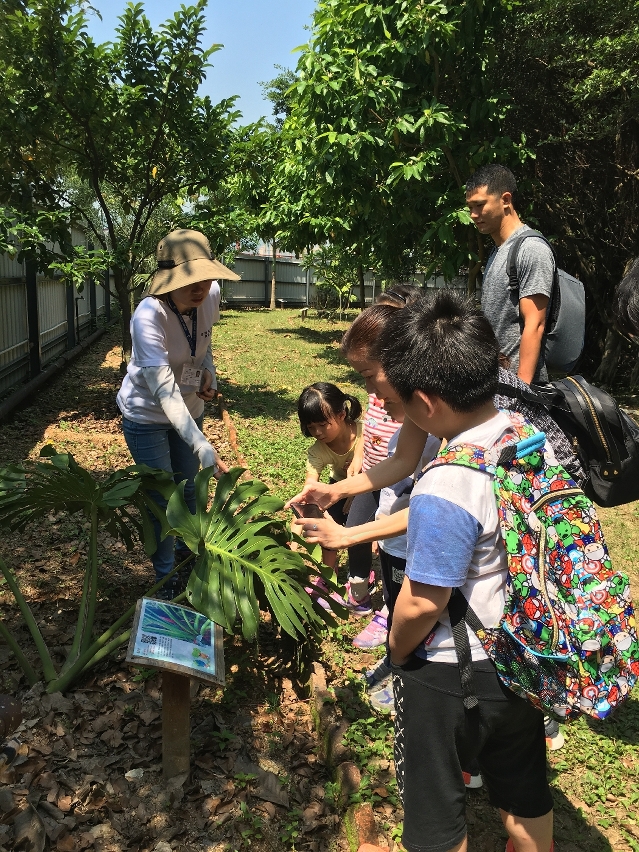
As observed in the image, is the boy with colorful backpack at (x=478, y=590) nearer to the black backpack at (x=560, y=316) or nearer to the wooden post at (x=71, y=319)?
the black backpack at (x=560, y=316)

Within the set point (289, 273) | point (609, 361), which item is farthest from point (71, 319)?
point (289, 273)

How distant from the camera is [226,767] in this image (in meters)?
2.53

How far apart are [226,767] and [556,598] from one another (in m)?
1.60

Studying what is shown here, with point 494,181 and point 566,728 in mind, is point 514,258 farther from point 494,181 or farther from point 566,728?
point 566,728

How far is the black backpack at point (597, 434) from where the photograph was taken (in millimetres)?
2010

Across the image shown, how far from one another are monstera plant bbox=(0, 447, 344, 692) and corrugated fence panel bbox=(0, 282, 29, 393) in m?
5.38

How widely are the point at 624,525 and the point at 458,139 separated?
4536mm

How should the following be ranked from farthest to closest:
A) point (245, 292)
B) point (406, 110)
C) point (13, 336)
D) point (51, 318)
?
point (245, 292) < point (51, 318) < point (13, 336) < point (406, 110)

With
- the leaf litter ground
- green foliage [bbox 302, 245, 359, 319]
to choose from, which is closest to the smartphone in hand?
the leaf litter ground

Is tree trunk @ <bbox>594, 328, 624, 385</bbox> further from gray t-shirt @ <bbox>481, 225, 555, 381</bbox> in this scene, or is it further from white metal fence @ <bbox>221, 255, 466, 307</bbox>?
white metal fence @ <bbox>221, 255, 466, 307</bbox>

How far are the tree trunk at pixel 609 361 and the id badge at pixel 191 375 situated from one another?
780 centimetres

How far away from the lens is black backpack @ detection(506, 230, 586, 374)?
303 centimetres

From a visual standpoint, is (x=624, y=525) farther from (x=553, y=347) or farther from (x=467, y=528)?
(x=467, y=528)

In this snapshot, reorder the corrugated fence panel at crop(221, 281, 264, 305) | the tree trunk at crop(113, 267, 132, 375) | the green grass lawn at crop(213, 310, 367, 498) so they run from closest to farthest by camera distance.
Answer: the green grass lawn at crop(213, 310, 367, 498) → the tree trunk at crop(113, 267, 132, 375) → the corrugated fence panel at crop(221, 281, 264, 305)
